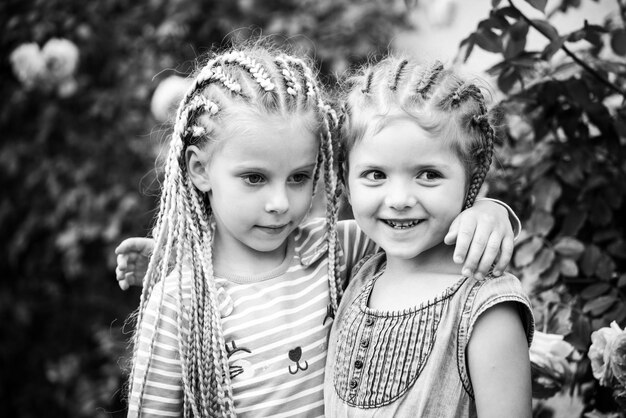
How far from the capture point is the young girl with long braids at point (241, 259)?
1599 mm

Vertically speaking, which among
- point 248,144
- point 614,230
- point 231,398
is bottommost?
point 231,398

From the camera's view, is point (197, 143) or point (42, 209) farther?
point (42, 209)

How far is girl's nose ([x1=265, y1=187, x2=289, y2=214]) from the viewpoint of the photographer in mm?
1589

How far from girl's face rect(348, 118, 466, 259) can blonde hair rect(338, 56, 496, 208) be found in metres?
0.02

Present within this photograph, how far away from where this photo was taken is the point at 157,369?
1.62 m

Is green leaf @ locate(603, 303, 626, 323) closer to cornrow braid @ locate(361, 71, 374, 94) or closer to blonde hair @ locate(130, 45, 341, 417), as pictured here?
blonde hair @ locate(130, 45, 341, 417)

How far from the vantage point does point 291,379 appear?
1636mm

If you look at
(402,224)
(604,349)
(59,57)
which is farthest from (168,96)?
(604,349)

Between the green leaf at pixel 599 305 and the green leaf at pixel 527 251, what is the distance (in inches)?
8.0

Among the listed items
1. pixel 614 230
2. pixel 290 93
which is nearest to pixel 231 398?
pixel 290 93

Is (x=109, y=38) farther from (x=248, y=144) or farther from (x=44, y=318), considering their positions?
(x=248, y=144)

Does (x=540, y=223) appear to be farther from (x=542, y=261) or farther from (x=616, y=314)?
(x=616, y=314)

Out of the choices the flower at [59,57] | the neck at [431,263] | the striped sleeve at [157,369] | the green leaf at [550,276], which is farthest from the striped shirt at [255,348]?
the flower at [59,57]

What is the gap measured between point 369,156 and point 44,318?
10.2 feet
